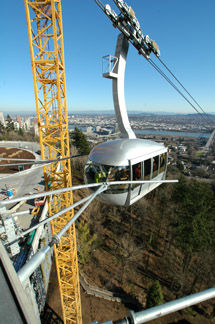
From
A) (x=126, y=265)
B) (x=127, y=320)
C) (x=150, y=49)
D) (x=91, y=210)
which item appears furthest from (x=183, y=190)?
(x=127, y=320)

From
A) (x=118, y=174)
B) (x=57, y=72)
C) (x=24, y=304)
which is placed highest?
(x=57, y=72)

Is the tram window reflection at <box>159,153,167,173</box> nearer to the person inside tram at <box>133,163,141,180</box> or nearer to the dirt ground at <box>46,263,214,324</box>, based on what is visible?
the person inside tram at <box>133,163,141,180</box>

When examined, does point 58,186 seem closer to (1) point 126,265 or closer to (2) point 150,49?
(2) point 150,49

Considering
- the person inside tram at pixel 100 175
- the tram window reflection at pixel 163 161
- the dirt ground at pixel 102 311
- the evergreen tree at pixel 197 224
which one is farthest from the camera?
the evergreen tree at pixel 197 224

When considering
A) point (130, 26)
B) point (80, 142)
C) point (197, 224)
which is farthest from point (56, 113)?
point (80, 142)

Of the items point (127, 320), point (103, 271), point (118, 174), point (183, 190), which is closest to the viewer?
point (127, 320)

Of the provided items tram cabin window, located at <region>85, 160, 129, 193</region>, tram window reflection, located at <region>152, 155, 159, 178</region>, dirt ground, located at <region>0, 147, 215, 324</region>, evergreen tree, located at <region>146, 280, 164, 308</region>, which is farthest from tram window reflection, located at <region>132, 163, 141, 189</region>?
dirt ground, located at <region>0, 147, 215, 324</region>

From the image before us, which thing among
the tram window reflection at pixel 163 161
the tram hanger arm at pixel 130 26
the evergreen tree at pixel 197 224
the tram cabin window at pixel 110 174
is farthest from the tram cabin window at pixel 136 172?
the evergreen tree at pixel 197 224

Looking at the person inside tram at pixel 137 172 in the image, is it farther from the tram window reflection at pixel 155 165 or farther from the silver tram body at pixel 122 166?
the tram window reflection at pixel 155 165
